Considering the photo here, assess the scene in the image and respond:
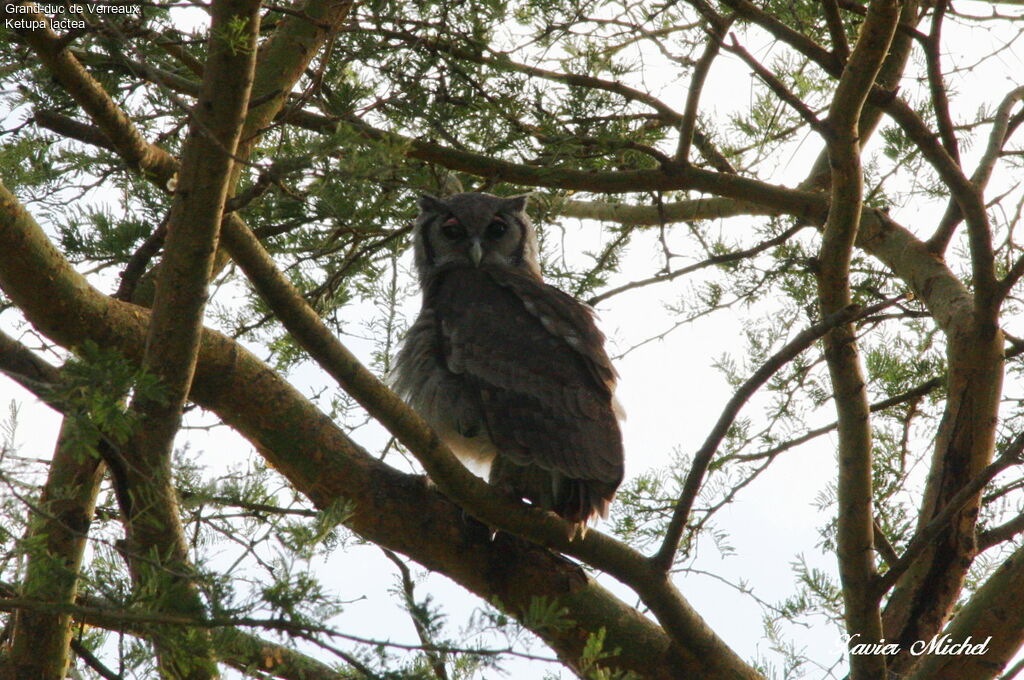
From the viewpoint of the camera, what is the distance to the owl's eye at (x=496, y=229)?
4777mm

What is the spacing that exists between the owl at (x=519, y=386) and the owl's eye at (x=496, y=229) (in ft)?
1.18

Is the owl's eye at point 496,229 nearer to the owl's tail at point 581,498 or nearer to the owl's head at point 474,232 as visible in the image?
the owl's head at point 474,232

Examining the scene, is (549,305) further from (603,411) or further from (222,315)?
(222,315)

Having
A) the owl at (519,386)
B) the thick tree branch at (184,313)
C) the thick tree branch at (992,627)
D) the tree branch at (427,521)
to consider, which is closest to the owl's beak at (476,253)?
the owl at (519,386)

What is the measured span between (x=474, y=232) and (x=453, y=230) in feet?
0.32

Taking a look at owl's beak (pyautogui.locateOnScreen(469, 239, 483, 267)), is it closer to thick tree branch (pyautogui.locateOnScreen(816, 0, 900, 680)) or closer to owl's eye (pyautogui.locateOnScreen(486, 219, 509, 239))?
owl's eye (pyautogui.locateOnScreen(486, 219, 509, 239))

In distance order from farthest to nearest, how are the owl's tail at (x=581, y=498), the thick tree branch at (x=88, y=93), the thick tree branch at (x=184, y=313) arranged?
the owl's tail at (x=581, y=498)
the thick tree branch at (x=88, y=93)
the thick tree branch at (x=184, y=313)

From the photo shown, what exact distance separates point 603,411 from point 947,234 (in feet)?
5.20

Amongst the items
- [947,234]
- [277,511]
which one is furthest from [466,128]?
[947,234]

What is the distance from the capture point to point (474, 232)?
4734 mm

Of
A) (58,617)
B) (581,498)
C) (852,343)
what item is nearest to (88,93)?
(58,617)
